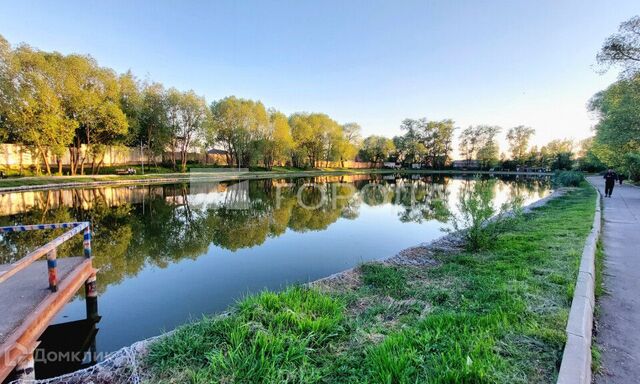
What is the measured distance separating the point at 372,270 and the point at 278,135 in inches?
1663

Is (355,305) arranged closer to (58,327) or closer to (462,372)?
(462,372)

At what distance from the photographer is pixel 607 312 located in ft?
11.7

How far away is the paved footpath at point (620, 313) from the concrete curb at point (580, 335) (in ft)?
0.47

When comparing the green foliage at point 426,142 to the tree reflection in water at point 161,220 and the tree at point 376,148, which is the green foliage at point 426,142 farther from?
the tree reflection in water at point 161,220

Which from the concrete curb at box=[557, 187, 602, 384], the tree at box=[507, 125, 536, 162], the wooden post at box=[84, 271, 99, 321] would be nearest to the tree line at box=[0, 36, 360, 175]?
the wooden post at box=[84, 271, 99, 321]

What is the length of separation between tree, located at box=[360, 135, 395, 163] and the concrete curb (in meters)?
71.1

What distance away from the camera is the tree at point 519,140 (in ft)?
220

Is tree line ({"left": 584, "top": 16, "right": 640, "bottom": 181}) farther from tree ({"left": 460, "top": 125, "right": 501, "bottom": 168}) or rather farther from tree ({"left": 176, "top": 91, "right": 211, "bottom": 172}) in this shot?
tree ({"left": 460, "top": 125, "right": 501, "bottom": 168})

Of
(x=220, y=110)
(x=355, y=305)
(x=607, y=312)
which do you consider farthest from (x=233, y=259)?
(x=220, y=110)

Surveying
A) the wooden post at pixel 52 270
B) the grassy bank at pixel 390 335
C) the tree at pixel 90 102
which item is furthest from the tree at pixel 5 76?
the grassy bank at pixel 390 335

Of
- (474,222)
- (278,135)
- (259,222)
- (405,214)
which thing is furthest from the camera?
(278,135)

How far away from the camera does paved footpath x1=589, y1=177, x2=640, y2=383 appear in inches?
100

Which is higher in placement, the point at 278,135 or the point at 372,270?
the point at 278,135

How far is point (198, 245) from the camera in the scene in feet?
29.6
